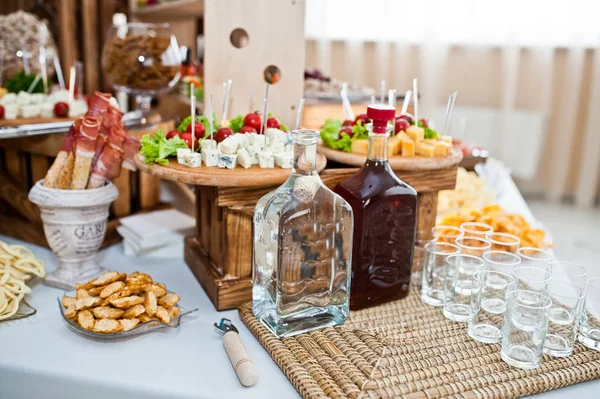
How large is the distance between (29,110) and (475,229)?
121 centimetres

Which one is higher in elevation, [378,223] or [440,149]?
[440,149]

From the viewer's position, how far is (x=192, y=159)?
46.1 inches

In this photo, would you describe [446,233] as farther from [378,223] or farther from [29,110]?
[29,110]

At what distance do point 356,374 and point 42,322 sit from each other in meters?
0.59

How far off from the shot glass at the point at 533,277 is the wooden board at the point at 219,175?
0.45m

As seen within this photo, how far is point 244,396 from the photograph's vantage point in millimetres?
921

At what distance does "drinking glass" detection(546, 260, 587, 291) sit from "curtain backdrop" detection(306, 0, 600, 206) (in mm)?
3072

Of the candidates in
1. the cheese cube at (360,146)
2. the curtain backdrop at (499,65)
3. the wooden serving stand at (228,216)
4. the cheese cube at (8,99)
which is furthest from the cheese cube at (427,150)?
the curtain backdrop at (499,65)

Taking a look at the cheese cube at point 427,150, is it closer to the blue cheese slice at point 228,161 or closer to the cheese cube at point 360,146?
the cheese cube at point 360,146

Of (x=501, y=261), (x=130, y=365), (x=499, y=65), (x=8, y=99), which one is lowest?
(x=130, y=365)

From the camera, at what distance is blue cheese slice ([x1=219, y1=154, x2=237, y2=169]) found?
117 cm

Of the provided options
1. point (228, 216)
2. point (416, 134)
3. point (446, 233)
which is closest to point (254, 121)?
point (228, 216)

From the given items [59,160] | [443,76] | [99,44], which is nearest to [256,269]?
[59,160]

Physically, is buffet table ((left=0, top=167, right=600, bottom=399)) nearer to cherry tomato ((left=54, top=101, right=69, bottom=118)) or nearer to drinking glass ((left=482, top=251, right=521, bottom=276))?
drinking glass ((left=482, top=251, right=521, bottom=276))
